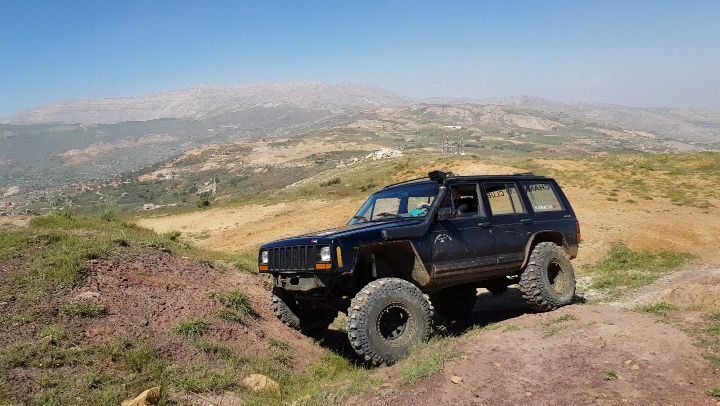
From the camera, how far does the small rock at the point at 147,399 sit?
14.6 feet

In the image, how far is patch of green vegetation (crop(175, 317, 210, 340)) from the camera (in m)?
6.04

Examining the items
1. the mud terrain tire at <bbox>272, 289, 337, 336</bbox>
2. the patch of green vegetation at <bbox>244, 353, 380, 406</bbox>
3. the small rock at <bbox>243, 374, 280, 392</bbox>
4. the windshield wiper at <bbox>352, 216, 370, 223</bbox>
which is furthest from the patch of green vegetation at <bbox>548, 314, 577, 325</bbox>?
the small rock at <bbox>243, 374, 280, 392</bbox>

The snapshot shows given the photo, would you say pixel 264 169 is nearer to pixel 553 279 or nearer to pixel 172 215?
pixel 172 215

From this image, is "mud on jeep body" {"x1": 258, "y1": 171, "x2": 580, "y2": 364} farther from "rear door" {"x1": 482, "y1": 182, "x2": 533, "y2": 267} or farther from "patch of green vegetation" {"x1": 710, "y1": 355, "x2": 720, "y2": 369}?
"patch of green vegetation" {"x1": 710, "y1": 355, "x2": 720, "y2": 369}

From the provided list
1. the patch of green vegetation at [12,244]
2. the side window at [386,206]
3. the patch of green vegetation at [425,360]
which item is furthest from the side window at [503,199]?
the patch of green vegetation at [12,244]

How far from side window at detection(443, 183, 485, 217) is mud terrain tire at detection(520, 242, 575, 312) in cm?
122

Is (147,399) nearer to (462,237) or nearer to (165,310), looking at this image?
(165,310)

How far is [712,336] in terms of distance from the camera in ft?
17.0

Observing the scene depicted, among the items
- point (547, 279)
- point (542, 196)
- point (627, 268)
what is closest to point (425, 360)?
point (547, 279)

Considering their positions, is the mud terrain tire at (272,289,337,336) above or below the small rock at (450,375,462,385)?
below

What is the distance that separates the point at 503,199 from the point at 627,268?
6.99 meters

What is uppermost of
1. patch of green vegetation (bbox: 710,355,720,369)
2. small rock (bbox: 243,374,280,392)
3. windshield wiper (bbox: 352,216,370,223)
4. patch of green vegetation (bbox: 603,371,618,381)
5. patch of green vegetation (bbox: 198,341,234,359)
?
windshield wiper (bbox: 352,216,370,223)

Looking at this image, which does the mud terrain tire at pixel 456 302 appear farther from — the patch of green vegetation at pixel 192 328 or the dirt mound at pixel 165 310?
the patch of green vegetation at pixel 192 328

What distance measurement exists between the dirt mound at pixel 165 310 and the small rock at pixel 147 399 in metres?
0.92
